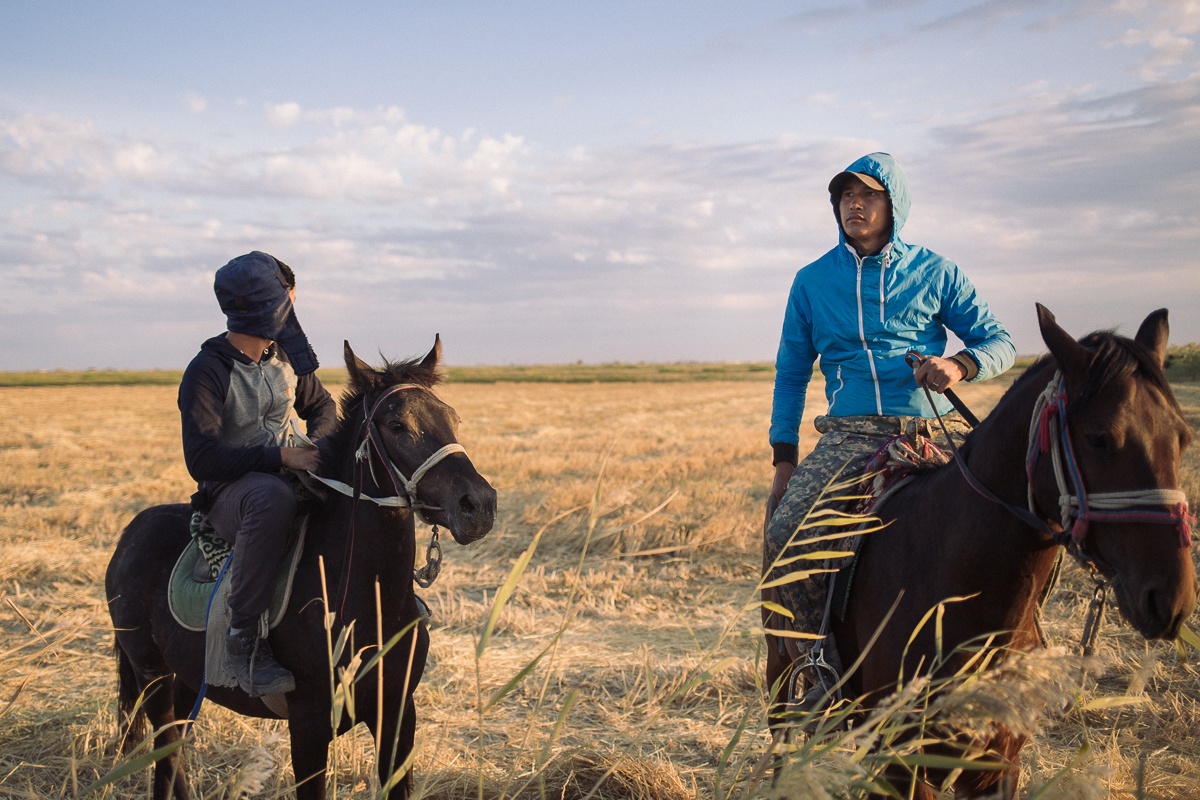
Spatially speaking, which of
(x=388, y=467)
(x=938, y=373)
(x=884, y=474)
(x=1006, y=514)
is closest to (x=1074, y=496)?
(x=1006, y=514)

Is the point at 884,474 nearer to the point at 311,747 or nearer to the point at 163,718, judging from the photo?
the point at 311,747

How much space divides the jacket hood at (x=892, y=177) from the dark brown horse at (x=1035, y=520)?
3.78 feet

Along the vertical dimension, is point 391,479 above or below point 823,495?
above

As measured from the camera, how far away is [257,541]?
11.9 feet

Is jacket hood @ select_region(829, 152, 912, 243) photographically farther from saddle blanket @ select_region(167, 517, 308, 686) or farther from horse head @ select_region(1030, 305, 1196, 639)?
saddle blanket @ select_region(167, 517, 308, 686)

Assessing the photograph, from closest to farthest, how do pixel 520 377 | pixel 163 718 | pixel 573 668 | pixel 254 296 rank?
pixel 254 296
pixel 163 718
pixel 573 668
pixel 520 377

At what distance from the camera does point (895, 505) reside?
338cm

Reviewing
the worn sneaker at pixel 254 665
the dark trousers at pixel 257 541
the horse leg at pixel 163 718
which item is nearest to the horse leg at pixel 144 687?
the horse leg at pixel 163 718

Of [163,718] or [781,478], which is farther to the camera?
[163,718]

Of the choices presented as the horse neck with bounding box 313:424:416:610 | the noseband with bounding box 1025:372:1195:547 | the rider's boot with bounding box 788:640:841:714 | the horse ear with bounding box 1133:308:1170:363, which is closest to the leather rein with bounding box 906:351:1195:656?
the noseband with bounding box 1025:372:1195:547

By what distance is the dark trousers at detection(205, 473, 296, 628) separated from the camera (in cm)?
363

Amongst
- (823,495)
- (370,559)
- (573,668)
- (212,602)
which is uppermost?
(823,495)

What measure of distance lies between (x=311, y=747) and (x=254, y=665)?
0.45 meters

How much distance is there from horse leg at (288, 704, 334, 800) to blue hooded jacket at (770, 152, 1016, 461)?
2.76 metres
